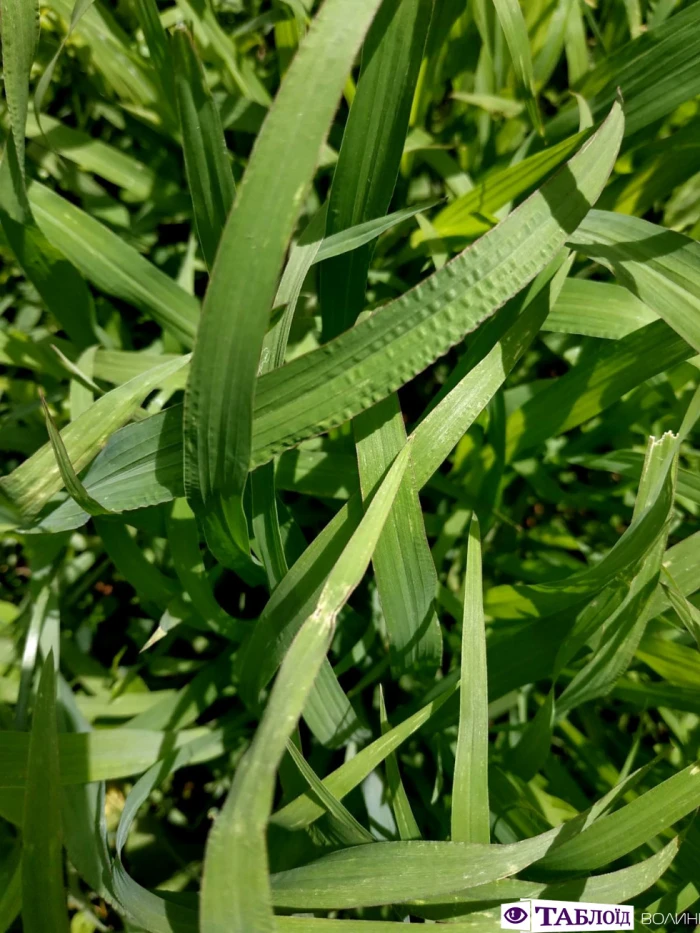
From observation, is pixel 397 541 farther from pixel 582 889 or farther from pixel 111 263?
pixel 111 263

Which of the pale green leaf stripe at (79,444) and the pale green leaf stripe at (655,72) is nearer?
the pale green leaf stripe at (79,444)

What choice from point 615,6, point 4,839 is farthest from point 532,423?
point 4,839

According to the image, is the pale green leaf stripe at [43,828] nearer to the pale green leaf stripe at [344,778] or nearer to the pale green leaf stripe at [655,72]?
the pale green leaf stripe at [344,778]

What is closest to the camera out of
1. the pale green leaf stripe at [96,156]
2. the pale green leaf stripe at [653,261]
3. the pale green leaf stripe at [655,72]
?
the pale green leaf stripe at [653,261]

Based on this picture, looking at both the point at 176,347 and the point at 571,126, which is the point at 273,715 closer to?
the point at 176,347

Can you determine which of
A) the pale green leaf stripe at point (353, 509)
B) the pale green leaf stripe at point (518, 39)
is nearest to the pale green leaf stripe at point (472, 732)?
the pale green leaf stripe at point (353, 509)


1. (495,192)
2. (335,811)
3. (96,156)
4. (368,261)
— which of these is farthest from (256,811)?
(96,156)

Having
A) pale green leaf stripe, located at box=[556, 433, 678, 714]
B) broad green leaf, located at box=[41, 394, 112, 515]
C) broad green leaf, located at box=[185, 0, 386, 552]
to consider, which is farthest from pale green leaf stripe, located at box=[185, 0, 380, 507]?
pale green leaf stripe, located at box=[556, 433, 678, 714]

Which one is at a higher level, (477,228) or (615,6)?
(615,6)
